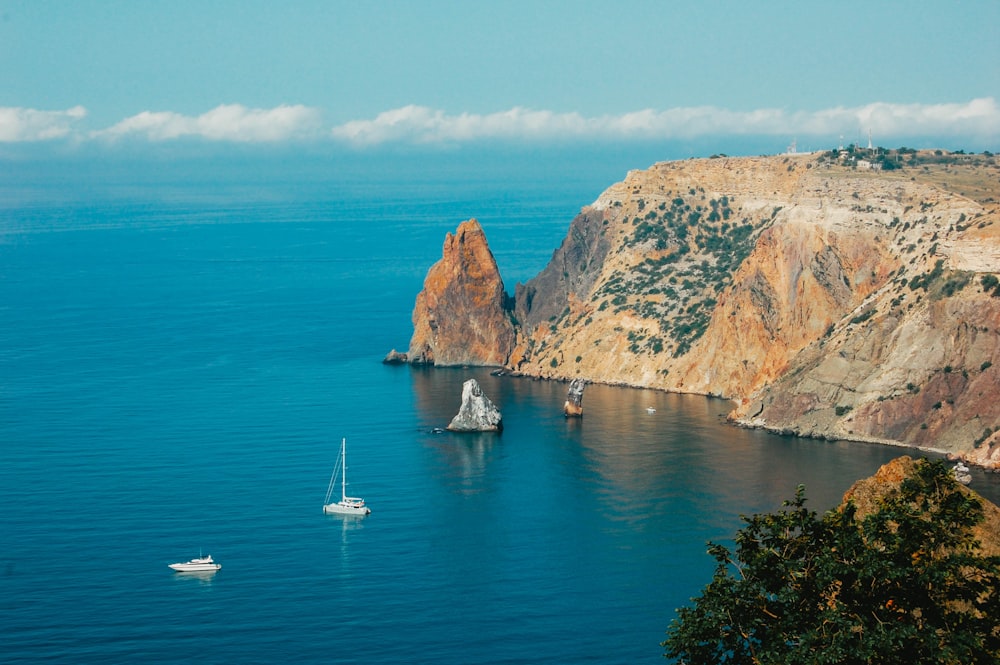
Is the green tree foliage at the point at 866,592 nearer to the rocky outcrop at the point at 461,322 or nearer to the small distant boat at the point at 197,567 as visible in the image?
the small distant boat at the point at 197,567

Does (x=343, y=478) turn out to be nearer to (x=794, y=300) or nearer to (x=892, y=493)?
(x=794, y=300)

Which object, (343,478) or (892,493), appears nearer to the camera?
(892,493)

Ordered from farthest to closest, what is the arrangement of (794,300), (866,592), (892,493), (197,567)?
(794,300), (197,567), (892,493), (866,592)

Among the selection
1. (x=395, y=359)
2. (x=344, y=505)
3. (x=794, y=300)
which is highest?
(x=794, y=300)

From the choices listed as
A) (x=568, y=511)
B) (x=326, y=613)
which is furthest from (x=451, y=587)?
(x=568, y=511)

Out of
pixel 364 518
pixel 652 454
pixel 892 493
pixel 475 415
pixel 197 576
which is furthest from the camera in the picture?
pixel 475 415

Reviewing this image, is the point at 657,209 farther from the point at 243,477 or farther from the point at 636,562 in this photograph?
the point at 636,562

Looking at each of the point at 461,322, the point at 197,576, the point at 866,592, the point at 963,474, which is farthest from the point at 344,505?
the point at 461,322

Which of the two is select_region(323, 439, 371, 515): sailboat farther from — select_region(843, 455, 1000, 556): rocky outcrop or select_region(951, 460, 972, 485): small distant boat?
select_region(843, 455, 1000, 556): rocky outcrop
